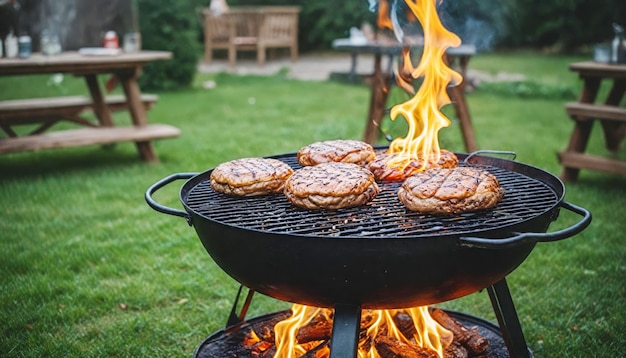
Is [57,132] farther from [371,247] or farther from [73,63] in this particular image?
[371,247]

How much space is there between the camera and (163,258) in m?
4.55

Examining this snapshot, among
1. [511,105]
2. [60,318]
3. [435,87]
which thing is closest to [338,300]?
[435,87]

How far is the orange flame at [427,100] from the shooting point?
3.10 meters

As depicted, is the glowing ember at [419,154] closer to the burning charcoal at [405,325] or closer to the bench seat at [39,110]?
the burning charcoal at [405,325]

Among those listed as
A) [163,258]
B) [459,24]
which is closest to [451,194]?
[163,258]

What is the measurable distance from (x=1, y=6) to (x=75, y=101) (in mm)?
1312

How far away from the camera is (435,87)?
3.20m

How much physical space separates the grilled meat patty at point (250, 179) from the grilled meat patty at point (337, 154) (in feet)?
0.79

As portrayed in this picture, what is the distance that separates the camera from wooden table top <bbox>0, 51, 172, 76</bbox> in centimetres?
609

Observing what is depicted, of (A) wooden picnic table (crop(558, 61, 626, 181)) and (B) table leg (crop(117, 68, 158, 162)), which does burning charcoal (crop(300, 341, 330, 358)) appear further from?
(B) table leg (crop(117, 68, 158, 162))

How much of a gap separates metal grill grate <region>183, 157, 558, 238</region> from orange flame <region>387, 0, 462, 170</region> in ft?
1.56

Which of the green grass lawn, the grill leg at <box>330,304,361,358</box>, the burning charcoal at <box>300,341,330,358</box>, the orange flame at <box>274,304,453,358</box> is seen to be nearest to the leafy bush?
the green grass lawn

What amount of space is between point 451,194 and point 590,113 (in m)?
4.27

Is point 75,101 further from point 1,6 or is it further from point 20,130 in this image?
point 20,130
